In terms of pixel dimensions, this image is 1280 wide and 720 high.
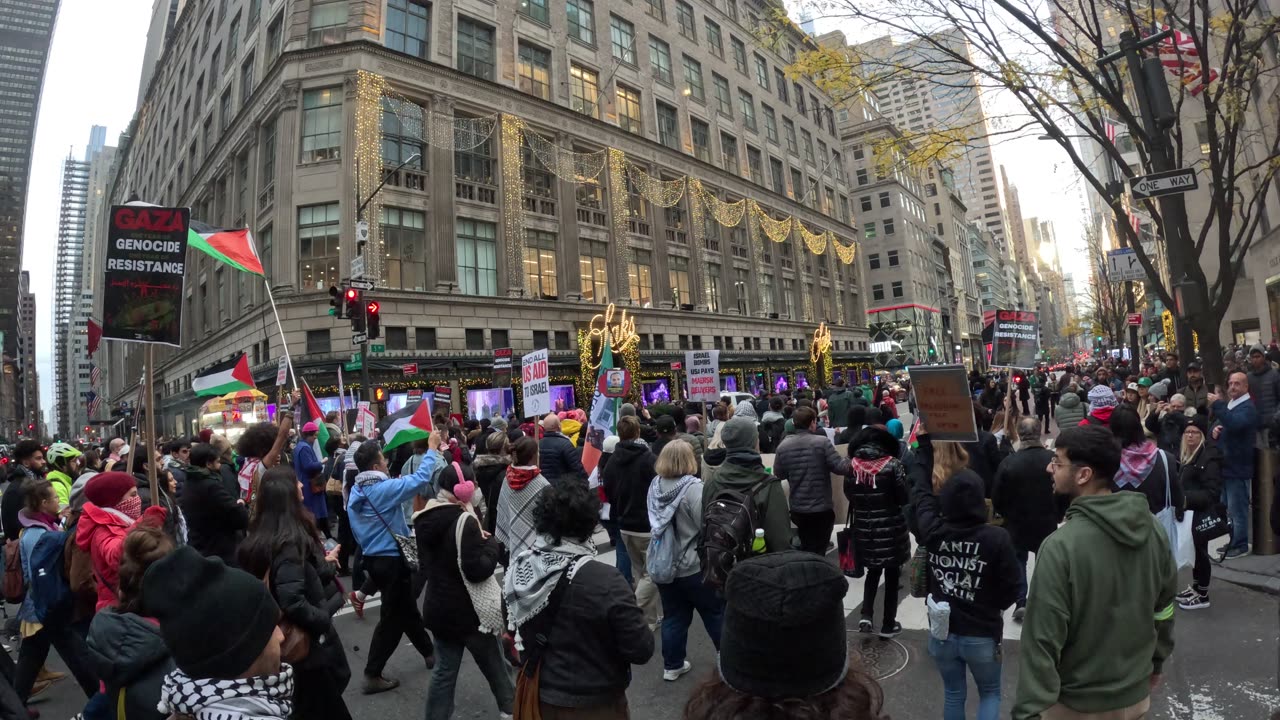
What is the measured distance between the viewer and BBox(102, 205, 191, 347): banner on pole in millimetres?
5461

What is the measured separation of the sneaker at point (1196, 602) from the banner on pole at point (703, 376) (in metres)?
9.62

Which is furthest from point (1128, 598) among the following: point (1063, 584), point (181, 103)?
point (181, 103)

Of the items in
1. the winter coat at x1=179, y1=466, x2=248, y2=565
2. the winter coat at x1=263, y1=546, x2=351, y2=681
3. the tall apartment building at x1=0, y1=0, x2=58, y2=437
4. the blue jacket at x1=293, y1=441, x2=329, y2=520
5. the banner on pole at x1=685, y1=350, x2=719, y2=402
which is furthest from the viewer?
the tall apartment building at x1=0, y1=0, x2=58, y2=437

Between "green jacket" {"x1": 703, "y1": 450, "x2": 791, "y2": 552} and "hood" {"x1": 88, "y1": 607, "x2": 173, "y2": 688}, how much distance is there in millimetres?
3629

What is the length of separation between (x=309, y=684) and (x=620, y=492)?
356 cm

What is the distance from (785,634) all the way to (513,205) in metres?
30.5

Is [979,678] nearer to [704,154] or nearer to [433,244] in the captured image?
[433,244]

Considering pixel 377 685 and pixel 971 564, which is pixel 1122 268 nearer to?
pixel 971 564

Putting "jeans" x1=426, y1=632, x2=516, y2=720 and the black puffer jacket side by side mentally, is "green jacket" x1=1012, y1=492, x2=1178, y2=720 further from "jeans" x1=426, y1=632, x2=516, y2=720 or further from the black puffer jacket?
"jeans" x1=426, y1=632, x2=516, y2=720

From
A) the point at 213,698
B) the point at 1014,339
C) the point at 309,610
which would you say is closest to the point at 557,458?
the point at 309,610

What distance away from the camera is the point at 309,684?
356 centimetres

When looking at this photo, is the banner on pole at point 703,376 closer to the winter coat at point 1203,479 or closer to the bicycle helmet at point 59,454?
the winter coat at point 1203,479

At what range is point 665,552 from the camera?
5281 millimetres

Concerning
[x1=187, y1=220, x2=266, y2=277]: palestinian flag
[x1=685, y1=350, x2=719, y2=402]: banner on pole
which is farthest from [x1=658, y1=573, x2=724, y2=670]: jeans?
[x1=685, y1=350, x2=719, y2=402]: banner on pole
